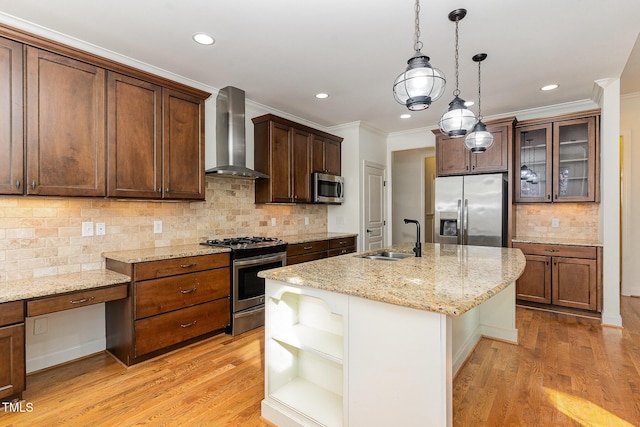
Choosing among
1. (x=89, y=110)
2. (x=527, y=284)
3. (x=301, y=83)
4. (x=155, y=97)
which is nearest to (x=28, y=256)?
(x=89, y=110)

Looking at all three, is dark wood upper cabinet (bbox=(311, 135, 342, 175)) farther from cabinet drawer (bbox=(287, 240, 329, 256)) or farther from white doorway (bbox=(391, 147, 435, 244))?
white doorway (bbox=(391, 147, 435, 244))

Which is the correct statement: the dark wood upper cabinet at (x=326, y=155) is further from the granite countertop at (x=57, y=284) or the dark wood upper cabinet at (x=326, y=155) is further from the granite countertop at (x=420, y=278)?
the granite countertop at (x=57, y=284)

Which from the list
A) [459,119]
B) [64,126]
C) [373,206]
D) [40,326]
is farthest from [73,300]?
[373,206]

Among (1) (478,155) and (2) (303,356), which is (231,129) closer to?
(2) (303,356)

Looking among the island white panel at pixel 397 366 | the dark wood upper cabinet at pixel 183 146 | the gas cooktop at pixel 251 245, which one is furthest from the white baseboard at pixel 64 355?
the island white panel at pixel 397 366

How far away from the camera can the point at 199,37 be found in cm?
249

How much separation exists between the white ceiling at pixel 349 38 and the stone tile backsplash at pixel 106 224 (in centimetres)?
126

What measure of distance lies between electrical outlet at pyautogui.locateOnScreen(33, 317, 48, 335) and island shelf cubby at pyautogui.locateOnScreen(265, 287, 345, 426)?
193cm

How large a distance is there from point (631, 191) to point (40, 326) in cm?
682

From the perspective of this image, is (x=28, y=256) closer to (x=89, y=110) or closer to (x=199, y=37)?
(x=89, y=110)

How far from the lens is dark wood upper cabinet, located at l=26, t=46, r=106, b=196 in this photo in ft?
7.30

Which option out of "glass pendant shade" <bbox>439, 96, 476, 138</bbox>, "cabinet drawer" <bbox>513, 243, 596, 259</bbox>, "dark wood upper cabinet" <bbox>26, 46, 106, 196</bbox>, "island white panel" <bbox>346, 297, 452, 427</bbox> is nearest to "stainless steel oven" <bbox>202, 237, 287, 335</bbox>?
"dark wood upper cabinet" <bbox>26, 46, 106, 196</bbox>

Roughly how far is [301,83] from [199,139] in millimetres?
1215

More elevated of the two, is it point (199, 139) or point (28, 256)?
point (199, 139)
